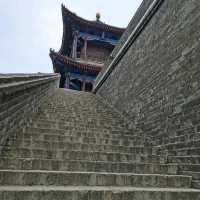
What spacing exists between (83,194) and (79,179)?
14.5 inches

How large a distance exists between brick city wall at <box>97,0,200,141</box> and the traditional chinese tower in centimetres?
1080

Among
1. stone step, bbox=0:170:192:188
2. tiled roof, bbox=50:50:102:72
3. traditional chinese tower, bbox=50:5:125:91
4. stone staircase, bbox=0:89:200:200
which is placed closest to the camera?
stone staircase, bbox=0:89:200:200

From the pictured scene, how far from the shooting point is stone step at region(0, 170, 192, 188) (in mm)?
2328

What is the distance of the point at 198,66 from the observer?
3.71 m

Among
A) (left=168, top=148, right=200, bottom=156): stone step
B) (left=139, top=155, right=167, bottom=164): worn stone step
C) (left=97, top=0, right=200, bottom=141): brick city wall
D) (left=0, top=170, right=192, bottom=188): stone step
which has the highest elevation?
(left=97, top=0, right=200, bottom=141): brick city wall

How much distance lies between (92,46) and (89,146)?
19115 millimetres

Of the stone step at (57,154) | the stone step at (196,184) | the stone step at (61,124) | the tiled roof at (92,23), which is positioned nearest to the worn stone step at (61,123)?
the stone step at (61,124)

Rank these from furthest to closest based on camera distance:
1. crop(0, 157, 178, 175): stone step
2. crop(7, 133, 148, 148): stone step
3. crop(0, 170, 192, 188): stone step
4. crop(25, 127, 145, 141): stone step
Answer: crop(25, 127, 145, 141): stone step < crop(7, 133, 148, 148): stone step < crop(0, 157, 178, 175): stone step < crop(0, 170, 192, 188): stone step

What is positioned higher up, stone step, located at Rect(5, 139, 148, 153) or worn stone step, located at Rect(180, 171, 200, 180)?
stone step, located at Rect(5, 139, 148, 153)

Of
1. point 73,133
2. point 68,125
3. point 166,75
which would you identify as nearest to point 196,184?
point 73,133

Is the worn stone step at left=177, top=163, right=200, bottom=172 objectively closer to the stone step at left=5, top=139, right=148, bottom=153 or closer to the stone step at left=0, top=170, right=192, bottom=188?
the stone step at left=0, top=170, right=192, bottom=188

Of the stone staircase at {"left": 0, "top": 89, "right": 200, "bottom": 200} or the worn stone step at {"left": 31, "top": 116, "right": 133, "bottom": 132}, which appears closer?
the stone staircase at {"left": 0, "top": 89, "right": 200, "bottom": 200}

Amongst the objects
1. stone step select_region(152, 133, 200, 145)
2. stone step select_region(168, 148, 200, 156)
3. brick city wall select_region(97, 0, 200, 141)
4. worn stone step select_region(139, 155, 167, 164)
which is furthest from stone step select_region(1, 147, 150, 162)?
brick city wall select_region(97, 0, 200, 141)

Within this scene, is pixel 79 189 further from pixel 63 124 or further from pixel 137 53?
pixel 137 53
